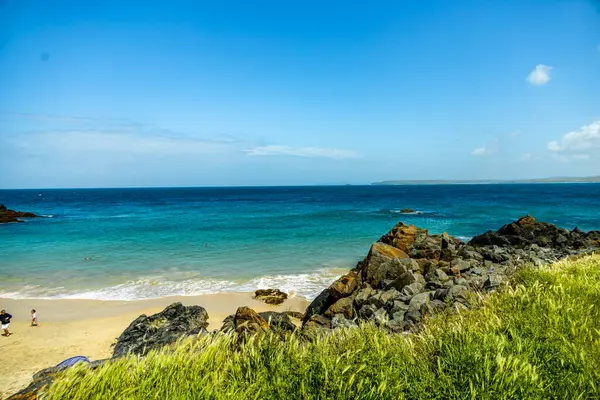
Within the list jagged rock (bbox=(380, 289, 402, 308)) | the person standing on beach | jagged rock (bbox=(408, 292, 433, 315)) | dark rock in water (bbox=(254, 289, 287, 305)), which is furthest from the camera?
dark rock in water (bbox=(254, 289, 287, 305))

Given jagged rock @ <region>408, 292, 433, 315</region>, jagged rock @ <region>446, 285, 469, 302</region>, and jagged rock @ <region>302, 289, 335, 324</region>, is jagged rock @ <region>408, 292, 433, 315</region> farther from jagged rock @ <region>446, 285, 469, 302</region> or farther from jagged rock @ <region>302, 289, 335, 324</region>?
jagged rock @ <region>302, 289, 335, 324</region>

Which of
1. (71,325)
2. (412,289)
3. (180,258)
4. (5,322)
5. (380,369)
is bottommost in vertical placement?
(71,325)

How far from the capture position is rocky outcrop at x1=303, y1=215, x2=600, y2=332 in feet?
34.1

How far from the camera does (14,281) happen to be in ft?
65.0

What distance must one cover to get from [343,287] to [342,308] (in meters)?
1.68

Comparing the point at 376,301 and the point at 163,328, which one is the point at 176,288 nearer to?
the point at 163,328

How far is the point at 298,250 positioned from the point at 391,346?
22.2 metres

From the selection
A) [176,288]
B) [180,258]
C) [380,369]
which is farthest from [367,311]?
[180,258]

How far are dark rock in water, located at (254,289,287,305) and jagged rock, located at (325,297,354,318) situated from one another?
383cm

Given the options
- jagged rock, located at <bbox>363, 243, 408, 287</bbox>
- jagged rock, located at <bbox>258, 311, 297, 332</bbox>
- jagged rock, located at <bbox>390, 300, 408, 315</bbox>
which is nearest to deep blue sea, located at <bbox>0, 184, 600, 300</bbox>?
jagged rock, located at <bbox>363, 243, 408, 287</bbox>

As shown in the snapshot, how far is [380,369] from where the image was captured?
13.7ft

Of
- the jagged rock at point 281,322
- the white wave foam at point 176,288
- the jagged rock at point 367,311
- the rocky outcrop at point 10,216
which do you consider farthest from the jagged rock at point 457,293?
the rocky outcrop at point 10,216

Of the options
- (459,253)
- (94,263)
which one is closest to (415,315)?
(459,253)

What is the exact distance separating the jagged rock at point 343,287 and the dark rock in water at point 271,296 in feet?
10.5
